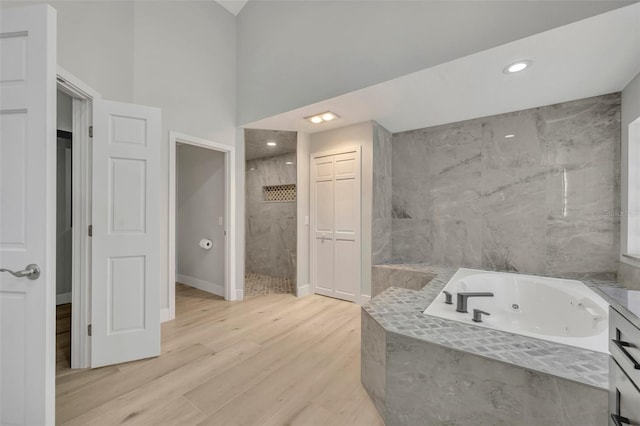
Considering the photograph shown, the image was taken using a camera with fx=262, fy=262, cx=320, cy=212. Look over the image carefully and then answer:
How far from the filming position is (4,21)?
1.16 m

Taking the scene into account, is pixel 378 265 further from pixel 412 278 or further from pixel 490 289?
pixel 490 289

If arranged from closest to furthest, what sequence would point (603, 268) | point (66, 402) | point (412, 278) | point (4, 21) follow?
1. point (4, 21)
2. point (66, 402)
3. point (603, 268)
4. point (412, 278)

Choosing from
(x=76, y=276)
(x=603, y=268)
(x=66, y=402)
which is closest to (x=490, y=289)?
(x=603, y=268)

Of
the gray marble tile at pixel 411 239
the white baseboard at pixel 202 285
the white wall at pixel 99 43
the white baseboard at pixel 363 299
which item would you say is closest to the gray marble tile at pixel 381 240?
the gray marble tile at pixel 411 239

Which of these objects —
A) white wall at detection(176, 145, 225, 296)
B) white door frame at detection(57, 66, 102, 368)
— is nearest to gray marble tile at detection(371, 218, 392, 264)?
white wall at detection(176, 145, 225, 296)

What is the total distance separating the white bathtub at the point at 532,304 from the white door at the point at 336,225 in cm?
129

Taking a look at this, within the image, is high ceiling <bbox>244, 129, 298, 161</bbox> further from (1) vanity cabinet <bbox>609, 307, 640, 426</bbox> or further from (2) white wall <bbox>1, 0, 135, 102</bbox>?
(1) vanity cabinet <bbox>609, 307, 640, 426</bbox>

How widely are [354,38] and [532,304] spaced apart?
298 centimetres

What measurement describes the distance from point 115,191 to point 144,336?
1151 mm

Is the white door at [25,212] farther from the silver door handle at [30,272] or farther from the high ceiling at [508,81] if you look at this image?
the high ceiling at [508,81]

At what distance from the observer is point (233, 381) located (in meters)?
1.78

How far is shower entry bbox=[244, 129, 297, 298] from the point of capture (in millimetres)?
4594

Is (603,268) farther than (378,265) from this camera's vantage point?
No

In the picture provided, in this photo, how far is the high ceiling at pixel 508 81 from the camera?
1.68 meters
